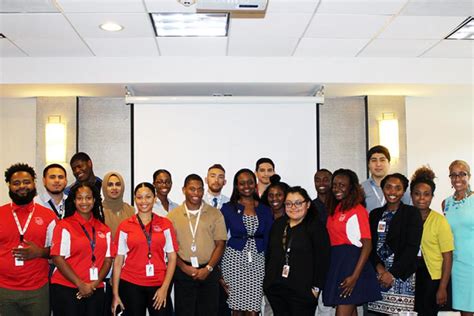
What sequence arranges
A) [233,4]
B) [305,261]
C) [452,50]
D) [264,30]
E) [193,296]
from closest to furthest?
[233,4] → [305,261] → [193,296] → [264,30] → [452,50]

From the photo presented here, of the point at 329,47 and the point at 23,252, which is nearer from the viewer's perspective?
the point at 23,252

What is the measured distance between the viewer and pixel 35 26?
491 centimetres

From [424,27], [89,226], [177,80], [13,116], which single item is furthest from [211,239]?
[13,116]

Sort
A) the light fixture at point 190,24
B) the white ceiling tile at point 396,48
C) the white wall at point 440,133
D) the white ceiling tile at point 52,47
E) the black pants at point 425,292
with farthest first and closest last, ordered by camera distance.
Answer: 1. the white wall at point 440,133
2. the white ceiling tile at point 396,48
3. the white ceiling tile at point 52,47
4. the light fixture at point 190,24
5. the black pants at point 425,292

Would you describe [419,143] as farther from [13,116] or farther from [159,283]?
[13,116]

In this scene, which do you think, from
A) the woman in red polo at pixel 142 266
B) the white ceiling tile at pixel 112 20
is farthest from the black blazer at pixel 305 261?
the white ceiling tile at pixel 112 20

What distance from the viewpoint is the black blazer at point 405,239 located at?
3984 mm

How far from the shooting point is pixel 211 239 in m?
4.44

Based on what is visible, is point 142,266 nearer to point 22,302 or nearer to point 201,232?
point 201,232

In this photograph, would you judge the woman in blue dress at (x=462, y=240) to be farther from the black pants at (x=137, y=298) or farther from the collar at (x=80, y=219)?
the collar at (x=80, y=219)

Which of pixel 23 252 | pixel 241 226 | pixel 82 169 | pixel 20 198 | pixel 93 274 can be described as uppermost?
pixel 82 169

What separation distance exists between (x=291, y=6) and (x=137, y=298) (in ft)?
8.80

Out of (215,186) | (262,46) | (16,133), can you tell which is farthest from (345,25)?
(16,133)

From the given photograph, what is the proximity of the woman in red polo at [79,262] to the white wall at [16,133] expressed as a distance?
309 centimetres
